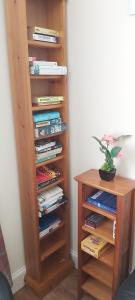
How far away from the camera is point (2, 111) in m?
1.55

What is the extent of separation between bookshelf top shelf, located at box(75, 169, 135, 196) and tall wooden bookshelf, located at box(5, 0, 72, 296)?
29cm

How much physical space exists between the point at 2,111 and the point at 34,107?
0.70 feet

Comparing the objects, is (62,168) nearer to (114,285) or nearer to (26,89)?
(26,89)

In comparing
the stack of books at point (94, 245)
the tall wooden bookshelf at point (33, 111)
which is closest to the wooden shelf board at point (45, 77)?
the tall wooden bookshelf at point (33, 111)

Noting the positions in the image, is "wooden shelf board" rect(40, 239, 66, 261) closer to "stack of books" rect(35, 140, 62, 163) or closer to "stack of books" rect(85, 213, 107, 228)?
"stack of books" rect(85, 213, 107, 228)

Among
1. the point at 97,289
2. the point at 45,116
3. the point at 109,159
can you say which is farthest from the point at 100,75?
the point at 97,289

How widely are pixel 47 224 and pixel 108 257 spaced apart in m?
0.50

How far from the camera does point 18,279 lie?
1873 millimetres

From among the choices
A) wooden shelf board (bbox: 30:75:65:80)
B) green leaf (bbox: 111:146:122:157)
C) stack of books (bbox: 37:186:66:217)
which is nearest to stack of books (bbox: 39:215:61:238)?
stack of books (bbox: 37:186:66:217)

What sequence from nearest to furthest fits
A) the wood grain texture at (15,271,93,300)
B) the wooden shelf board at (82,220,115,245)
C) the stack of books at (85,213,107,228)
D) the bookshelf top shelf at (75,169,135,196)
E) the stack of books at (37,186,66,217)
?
the bookshelf top shelf at (75,169,135,196), the wooden shelf board at (82,220,115,245), the stack of books at (85,213,107,228), the stack of books at (37,186,66,217), the wood grain texture at (15,271,93,300)

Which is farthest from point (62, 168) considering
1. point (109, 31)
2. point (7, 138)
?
point (109, 31)

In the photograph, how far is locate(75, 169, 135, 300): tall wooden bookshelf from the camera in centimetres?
138

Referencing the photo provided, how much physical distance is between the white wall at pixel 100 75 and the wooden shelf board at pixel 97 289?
806 mm

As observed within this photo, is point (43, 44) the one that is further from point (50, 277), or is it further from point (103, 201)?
point (50, 277)
